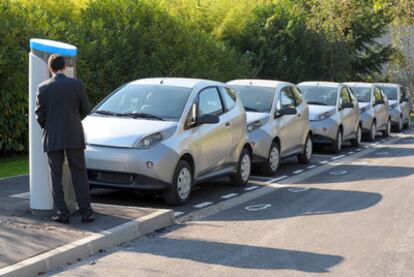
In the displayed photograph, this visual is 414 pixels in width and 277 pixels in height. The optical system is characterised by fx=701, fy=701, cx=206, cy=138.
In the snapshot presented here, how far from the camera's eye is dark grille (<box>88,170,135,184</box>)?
9.59m

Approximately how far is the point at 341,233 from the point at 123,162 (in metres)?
3.05

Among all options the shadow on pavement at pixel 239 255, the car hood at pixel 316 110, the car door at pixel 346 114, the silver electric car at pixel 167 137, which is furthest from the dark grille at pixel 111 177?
the car door at pixel 346 114

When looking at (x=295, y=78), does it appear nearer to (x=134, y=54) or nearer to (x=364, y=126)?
(x=364, y=126)

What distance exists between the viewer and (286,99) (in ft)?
49.3

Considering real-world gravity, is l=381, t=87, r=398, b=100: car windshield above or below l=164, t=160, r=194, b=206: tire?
above

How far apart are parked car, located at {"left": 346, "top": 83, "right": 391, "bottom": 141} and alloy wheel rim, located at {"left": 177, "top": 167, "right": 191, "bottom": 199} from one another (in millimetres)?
12719

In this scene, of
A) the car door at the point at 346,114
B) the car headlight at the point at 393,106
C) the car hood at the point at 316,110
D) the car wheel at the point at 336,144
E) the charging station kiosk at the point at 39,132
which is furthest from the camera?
the car headlight at the point at 393,106

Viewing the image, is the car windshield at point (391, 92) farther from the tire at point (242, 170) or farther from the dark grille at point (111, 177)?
the dark grille at point (111, 177)

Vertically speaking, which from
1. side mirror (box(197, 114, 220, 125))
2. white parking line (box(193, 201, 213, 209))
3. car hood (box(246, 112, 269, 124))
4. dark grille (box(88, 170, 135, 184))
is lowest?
white parking line (box(193, 201, 213, 209))

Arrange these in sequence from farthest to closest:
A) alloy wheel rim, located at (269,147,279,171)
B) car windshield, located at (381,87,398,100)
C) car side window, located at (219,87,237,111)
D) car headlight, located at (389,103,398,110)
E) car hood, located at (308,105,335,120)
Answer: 1. car windshield, located at (381,87,398,100)
2. car headlight, located at (389,103,398,110)
3. car hood, located at (308,105,335,120)
4. alloy wheel rim, located at (269,147,279,171)
5. car side window, located at (219,87,237,111)

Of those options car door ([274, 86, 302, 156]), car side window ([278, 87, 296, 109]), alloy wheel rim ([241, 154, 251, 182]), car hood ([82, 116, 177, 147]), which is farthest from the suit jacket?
car side window ([278, 87, 296, 109])

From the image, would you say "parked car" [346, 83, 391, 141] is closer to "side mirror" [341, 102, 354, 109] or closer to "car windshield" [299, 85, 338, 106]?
"side mirror" [341, 102, 354, 109]

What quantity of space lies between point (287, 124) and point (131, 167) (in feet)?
19.0

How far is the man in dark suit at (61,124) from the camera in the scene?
7.82m
